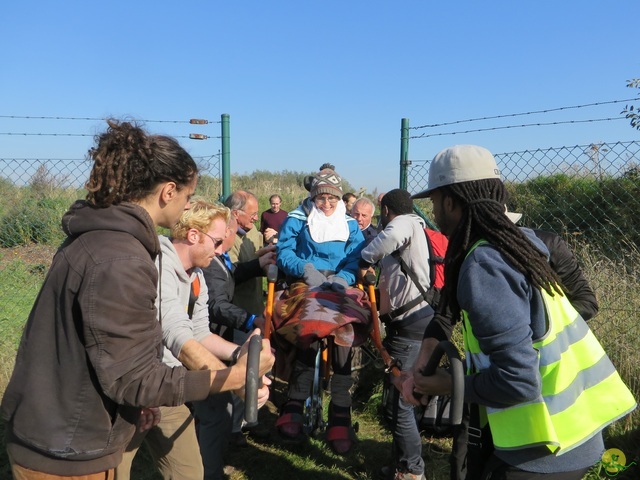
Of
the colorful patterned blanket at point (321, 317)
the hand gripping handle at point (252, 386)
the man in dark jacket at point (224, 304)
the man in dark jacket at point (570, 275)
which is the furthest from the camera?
the man in dark jacket at point (224, 304)

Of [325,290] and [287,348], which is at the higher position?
[325,290]

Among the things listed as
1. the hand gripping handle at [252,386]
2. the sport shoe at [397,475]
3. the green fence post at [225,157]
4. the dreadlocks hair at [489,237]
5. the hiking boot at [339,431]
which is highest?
the green fence post at [225,157]

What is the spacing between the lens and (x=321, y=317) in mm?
3443

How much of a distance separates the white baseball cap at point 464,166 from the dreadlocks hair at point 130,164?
3.02 feet

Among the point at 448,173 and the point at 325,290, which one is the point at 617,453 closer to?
the point at 325,290

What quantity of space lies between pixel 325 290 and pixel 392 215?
0.80 metres

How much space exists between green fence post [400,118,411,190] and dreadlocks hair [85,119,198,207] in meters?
4.10

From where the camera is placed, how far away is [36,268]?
7230 millimetres

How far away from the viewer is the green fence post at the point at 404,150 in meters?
5.57

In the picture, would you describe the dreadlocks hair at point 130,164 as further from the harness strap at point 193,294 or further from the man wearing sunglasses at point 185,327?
the harness strap at point 193,294

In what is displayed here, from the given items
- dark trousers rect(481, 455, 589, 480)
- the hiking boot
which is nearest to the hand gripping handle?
dark trousers rect(481, 455, 589, 480)

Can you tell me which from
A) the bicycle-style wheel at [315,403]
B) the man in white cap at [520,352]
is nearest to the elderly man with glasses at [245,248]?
the bicycle-style wheel at [315,403]

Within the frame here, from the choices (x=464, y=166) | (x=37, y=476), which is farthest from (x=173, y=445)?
(x=464, y=166)

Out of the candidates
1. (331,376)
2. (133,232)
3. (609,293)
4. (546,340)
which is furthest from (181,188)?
(609,293)
